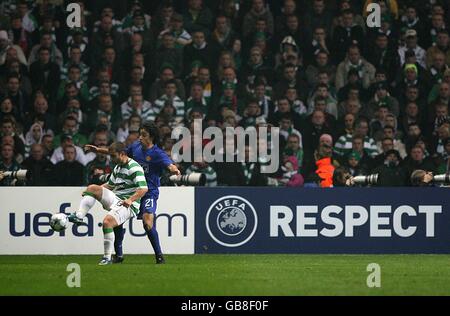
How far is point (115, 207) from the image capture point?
1530 centimetres

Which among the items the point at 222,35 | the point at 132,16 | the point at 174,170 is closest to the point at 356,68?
the point at 222,35

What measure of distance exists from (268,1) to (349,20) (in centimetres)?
165

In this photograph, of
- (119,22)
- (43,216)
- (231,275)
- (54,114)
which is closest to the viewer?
(231,275)

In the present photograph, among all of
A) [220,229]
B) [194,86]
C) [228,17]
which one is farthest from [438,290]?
[228,17]

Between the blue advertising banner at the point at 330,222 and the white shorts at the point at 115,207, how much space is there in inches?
106

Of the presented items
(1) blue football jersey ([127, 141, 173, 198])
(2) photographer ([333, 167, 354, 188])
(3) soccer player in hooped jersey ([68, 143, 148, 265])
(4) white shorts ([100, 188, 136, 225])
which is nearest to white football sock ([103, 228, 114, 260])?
(3) soccer player in hooped jersey ([68, 143, 148, 265])

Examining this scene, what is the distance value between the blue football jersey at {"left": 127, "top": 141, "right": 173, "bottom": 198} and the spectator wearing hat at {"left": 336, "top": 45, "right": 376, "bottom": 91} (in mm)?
5914

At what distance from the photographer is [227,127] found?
19031mm

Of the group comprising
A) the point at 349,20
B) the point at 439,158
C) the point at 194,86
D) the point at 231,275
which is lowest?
the point at 231,275

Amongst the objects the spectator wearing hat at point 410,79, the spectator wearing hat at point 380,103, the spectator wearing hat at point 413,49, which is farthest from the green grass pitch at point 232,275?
the spectator wearing hat at point 413,49

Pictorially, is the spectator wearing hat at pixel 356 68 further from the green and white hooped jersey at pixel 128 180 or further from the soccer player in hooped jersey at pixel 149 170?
the green and white hooped jersey at pixel 128 180

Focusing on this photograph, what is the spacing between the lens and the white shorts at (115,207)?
15.2 m

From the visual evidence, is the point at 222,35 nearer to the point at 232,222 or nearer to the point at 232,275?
the point at 232,222
